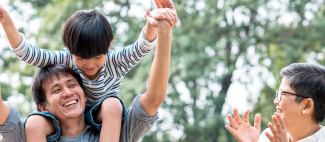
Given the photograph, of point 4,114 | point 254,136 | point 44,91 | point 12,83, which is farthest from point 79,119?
point 12,83

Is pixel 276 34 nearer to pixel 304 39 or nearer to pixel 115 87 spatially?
pixel 304 39

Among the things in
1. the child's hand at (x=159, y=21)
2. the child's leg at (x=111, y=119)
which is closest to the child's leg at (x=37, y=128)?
the child's leg at (x=111, y=119)

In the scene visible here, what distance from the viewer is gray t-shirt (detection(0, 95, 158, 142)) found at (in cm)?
168

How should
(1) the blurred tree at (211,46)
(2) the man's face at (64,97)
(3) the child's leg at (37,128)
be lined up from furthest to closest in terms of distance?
1. (1) the blurred tree at (211,46)
2. (2) the man's face at (64,97)
3. (3) the child's leg at (37,128)

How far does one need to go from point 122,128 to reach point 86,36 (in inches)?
18.5

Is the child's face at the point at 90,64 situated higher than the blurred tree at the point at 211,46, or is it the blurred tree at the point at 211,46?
the child's face at the point at 90,64

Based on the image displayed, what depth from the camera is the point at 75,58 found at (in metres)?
1.86

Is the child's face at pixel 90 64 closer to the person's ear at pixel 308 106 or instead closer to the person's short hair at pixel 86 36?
the person's short hair at pixel 86 36

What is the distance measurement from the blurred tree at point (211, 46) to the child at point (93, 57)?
501 centimetres

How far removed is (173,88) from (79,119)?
5.45 meters

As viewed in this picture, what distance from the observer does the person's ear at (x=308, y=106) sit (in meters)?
2.03

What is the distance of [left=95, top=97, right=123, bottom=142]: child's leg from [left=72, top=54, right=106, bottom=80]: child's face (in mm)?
168

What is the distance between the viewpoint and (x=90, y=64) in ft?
6.03

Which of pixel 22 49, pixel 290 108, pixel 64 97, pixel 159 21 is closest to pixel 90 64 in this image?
pixel 64 97
